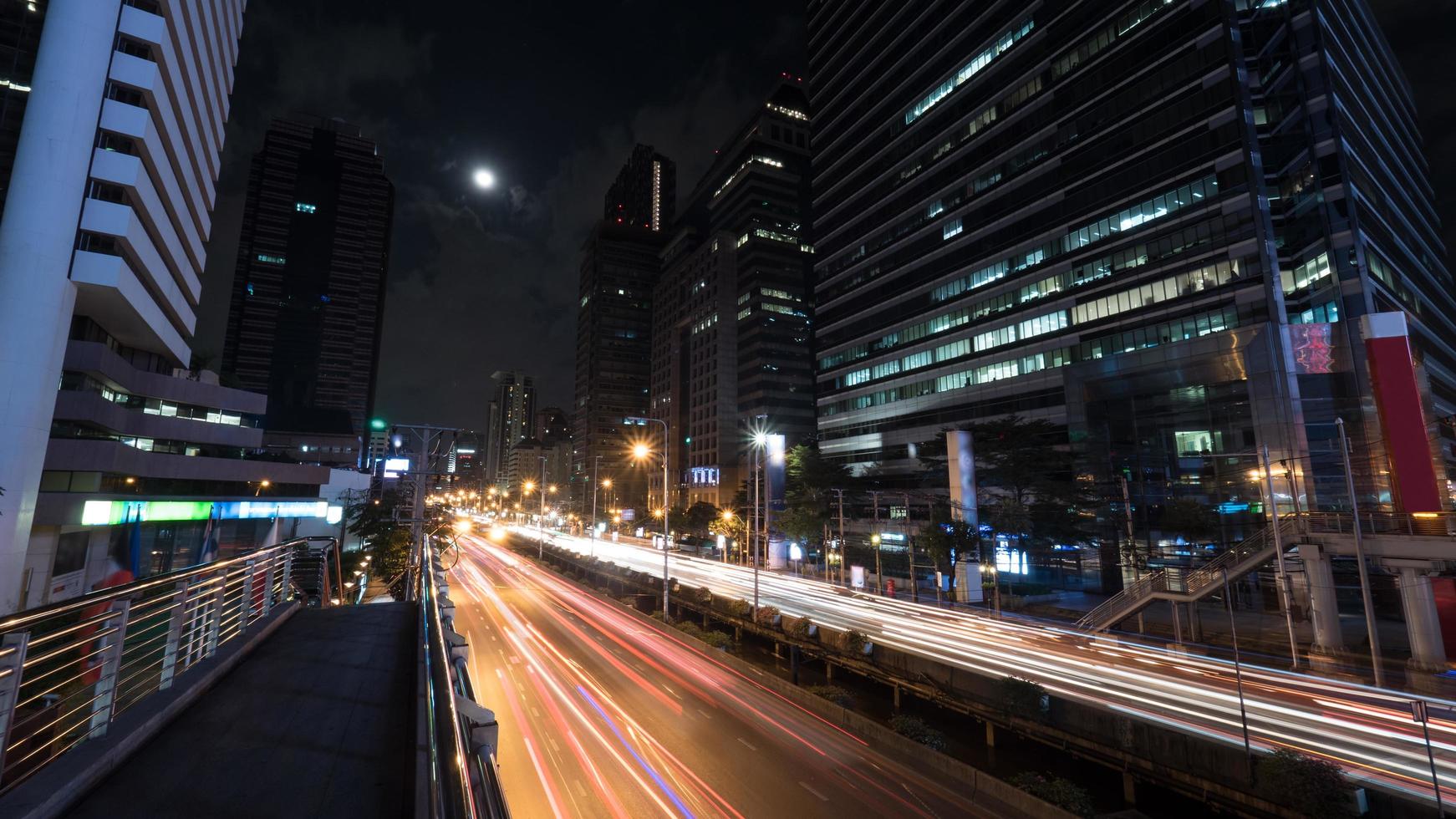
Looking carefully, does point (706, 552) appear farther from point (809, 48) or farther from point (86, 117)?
point (809, 48)

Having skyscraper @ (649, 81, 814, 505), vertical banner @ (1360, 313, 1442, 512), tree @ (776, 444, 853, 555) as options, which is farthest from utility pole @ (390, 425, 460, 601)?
skyscraper @ (649, 81, 814, 505)

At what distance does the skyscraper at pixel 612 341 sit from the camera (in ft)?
567

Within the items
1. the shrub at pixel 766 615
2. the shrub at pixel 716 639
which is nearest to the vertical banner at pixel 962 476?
the shrub at pixel 766 615

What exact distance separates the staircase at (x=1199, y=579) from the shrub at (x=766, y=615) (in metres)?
17.4

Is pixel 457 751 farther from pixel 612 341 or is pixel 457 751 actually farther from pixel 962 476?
pixel 612 341

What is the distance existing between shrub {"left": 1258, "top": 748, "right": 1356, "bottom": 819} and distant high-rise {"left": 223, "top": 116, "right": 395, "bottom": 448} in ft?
581

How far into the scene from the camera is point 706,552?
277 feet

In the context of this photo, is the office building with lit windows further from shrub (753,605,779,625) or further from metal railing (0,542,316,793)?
metal railing (0,542,316,793)

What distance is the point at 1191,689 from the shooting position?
74.2 ft

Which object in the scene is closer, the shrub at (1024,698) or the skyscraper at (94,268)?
the shrub at (1024,698)

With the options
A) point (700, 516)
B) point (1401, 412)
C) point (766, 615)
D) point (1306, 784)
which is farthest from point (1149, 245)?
point (700, 516)

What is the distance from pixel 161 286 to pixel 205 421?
15.9 m

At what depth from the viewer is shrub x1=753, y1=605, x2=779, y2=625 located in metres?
37.0

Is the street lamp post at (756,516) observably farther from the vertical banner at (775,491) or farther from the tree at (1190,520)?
the tree at (1190,520)
